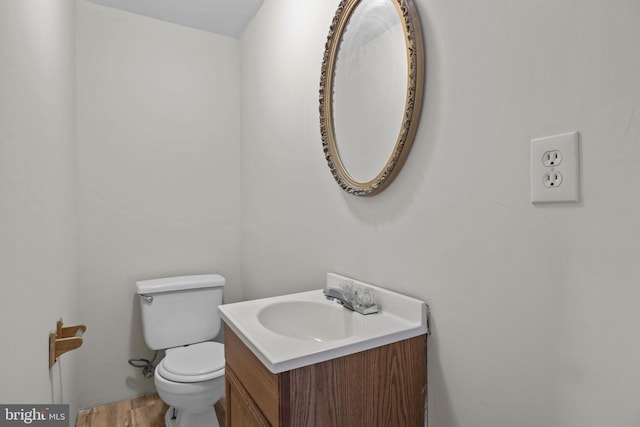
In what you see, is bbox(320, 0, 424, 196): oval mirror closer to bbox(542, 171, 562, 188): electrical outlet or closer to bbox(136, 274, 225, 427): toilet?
bbox(542, 171, 562, 188): electrical outlet

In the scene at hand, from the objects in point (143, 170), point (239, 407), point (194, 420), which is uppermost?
point (143, 170)

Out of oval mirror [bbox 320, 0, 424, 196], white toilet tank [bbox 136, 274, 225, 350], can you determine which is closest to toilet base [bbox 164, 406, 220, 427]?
white toilet tank [bbox 136, 274, 225, 350]

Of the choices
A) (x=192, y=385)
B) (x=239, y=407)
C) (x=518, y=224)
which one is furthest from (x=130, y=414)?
(x=518, y=224)

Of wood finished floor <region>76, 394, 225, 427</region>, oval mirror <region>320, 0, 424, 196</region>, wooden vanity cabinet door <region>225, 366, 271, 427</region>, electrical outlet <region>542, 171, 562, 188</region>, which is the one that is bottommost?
wood finished floor <region>76, 394, 225, 427</region>

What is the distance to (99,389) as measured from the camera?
217 cm

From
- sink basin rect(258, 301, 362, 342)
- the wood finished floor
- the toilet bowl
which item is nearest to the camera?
sink basin rect(258, 301, 362, 342)

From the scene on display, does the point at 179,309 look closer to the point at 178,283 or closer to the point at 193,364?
the point at 178,283

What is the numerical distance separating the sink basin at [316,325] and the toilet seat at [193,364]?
70cm

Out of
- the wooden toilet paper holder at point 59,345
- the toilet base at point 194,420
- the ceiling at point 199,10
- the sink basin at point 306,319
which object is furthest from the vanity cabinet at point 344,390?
the ceiling at point 199,10

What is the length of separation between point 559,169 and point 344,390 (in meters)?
0.71

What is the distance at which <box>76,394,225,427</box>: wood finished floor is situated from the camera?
2004 mm

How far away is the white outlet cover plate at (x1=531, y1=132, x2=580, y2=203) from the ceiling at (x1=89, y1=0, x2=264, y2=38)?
192 centimetres

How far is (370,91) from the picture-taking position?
1.23 metres

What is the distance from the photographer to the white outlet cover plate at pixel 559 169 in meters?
0.69
